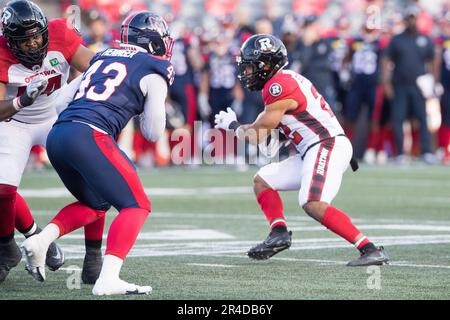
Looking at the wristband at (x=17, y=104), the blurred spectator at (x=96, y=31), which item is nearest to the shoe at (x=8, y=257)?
the wristband at (x=17, y=104)

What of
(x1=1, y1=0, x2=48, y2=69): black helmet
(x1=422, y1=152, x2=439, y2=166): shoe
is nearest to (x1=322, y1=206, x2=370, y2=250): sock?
(x1=1, y1=0, x2=48, y2=69): black helmet

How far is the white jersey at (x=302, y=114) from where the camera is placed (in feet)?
24.3

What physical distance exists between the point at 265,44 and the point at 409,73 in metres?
10.4

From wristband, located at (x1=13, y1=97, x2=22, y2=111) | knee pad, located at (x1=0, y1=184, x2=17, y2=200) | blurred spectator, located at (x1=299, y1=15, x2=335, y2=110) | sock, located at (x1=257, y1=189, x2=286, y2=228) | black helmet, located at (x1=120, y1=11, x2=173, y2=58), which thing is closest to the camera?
wristband, located at (x1=13, y1=97, x2=22, y2=111)

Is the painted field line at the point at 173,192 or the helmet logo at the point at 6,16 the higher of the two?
the helmet logo at the point at 6,16

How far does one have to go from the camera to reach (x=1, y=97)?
653cm

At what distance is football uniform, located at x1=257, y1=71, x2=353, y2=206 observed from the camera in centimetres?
729

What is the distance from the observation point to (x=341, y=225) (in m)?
7.12

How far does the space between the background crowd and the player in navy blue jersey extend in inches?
379

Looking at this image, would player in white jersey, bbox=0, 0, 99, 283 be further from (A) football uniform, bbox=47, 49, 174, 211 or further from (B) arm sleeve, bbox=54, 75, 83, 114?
(A) football uniform, bbox=47, 49, 174, 211

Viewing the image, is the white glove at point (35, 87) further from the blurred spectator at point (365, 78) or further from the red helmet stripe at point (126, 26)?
the blurred spectator at point (365, 78)

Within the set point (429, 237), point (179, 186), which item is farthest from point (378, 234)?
point (179, 186)
